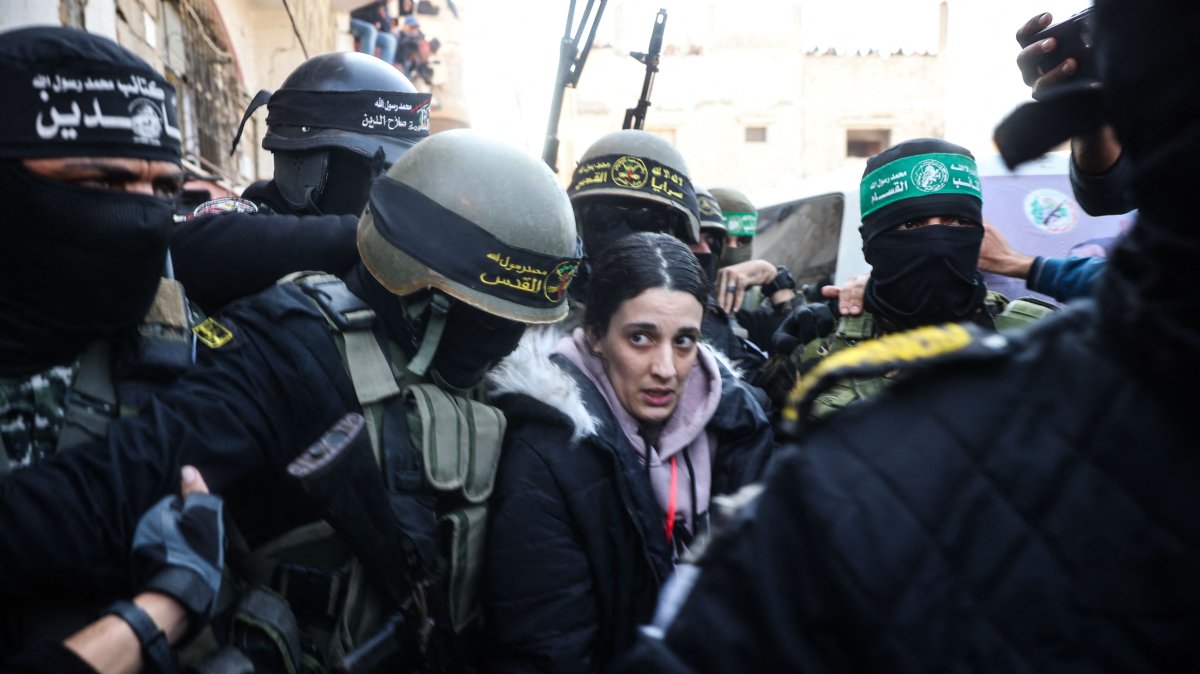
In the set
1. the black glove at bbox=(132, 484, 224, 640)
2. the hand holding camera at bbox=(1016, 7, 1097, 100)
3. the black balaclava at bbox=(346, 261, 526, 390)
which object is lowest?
the black glove at bbox=(132, 484, 224, 640)

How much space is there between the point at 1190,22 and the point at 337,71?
265cm

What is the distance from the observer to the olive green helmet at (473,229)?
6.35 feet

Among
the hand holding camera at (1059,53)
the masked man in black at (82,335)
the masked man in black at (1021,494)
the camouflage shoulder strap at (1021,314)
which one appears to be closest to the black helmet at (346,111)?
the masked man in black at (82,335)

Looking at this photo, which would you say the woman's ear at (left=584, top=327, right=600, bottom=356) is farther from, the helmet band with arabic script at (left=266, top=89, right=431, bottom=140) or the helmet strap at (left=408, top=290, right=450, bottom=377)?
the helmet band with arabic script at (left=266, top=89, right=431, bottom=140)

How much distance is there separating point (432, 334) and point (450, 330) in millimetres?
47

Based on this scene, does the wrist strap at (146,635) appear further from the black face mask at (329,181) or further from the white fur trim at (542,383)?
the black face mask at (329,181)

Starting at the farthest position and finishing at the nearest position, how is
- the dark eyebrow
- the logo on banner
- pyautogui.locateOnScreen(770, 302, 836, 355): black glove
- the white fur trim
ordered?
the logo on banner → pyautogui.locateOnScreen(770, 302, 836, 355): black glove → the dark eyebrow → the white fur trim

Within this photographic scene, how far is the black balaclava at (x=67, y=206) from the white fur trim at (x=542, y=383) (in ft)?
2.75

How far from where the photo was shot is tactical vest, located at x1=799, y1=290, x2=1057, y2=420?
8.53 feet

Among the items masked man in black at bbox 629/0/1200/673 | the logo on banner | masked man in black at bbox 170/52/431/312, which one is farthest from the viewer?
the logo on banner

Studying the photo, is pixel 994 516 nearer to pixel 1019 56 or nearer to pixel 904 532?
pixel 904 532

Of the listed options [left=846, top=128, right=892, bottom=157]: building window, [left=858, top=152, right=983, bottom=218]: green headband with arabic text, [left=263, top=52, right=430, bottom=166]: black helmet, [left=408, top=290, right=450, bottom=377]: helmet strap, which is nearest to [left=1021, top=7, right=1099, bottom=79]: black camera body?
[left=858, top=152, right=983, bottom=218]: green headband with arabic text

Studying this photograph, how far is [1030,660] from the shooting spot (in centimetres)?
77

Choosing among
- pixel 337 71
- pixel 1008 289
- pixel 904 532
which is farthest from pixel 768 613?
pixel 1008 289
